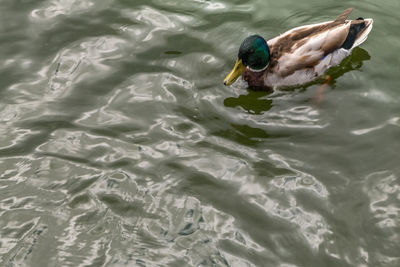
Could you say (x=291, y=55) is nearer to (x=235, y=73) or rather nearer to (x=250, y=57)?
(x=250, y=57)

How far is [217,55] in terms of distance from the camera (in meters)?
6.99

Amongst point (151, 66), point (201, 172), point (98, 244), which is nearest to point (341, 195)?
point (201, 172)

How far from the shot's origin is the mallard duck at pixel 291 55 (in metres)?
6.48

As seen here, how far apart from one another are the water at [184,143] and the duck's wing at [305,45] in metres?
0.28

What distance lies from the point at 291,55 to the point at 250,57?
19.1 inches

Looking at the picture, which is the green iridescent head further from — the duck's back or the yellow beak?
the duck's back

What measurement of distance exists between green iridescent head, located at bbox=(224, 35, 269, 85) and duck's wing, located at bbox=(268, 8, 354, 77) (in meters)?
0.16

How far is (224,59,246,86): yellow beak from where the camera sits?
6398mm

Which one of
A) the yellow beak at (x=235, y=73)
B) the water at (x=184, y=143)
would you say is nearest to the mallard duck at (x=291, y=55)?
the yellow beak at (x=235, y=73)

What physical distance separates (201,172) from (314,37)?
7.19ft

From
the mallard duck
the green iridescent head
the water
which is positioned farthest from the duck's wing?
the water

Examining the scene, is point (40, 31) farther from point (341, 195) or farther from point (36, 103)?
point (341, 195)

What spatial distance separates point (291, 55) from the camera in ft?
21.4

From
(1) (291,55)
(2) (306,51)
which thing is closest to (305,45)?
(2) (306,51)
